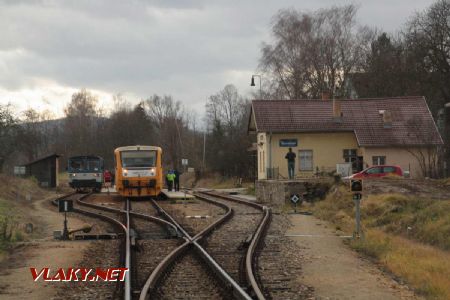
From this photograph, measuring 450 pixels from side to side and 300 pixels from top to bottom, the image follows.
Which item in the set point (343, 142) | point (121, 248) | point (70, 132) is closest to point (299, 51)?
point (343, 142)

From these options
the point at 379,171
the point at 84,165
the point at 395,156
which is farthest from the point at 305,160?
the point at 84,165

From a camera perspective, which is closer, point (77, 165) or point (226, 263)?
point (226, 263)

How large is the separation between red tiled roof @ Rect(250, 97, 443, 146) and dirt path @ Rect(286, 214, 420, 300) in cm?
2676

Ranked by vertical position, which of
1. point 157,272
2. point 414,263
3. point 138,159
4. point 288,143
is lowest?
point 414,263

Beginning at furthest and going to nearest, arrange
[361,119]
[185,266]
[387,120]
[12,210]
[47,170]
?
[47,170]
[361,119]
[387,120]
[12,210]
[185,266]

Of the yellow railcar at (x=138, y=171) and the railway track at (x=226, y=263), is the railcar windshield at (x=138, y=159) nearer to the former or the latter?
the yellow railcar at (x=138, y=171)

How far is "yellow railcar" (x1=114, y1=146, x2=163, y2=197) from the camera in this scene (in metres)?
32.6

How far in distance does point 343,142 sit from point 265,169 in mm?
5589

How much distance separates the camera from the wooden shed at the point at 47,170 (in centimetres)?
5462

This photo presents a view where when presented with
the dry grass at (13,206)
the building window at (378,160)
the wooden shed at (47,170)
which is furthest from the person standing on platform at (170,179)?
the wooden shed at (47,170)

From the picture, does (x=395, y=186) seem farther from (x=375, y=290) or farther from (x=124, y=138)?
(x=124, y=138)

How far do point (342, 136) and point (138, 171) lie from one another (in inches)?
640

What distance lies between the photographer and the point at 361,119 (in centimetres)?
4400

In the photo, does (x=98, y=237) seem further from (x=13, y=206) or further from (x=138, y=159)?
(x=138, y=159)
